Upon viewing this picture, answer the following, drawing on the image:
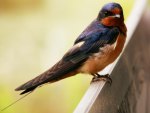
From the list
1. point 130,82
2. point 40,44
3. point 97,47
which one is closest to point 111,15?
point 97,47

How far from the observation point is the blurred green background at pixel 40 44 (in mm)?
3510

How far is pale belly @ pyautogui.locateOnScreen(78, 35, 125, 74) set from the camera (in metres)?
2.20

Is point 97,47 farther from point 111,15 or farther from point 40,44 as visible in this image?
point 40,44

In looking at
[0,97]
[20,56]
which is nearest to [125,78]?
[0,97]

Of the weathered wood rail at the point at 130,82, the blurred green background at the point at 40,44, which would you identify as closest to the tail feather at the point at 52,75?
the weathered wood rail at the point at 130,82

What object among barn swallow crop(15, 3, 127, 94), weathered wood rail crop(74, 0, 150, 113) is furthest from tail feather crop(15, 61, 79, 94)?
weathered wood rail crop(74, 0, 150, 113)

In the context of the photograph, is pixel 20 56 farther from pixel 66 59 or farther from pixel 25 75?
pixel 66 59

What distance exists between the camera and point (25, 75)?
3.78 m

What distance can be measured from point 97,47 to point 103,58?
0.06m

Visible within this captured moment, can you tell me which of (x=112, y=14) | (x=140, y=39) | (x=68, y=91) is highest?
(x=112, y=14)

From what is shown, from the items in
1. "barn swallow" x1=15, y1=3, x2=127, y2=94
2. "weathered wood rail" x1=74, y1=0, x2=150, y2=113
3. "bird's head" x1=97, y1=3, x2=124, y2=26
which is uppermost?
"bird's head" x1=97, y1=3, x2=124, y2=26

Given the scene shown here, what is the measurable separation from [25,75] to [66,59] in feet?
5.18

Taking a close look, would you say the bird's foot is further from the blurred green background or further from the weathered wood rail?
the blurred green background

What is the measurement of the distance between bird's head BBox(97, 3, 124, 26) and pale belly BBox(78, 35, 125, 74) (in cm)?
5
